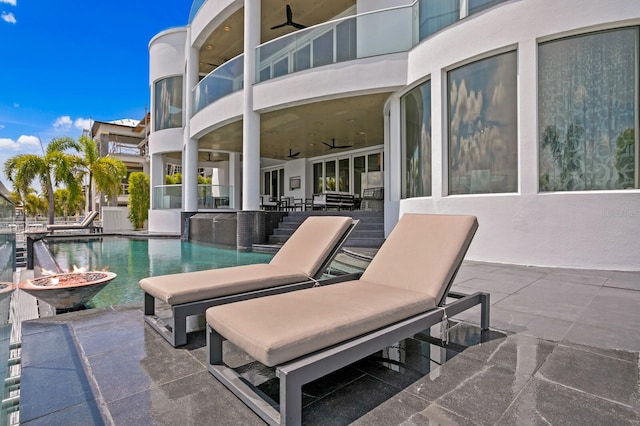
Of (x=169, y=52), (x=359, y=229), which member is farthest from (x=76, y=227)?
(x=359, y=229)

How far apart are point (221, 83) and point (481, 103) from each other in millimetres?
7849

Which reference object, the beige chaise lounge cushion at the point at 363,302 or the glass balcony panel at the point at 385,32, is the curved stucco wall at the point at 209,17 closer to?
the glass balcony panel at the point at 385,32

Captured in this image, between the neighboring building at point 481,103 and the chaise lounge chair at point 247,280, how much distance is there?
3878 millimetres

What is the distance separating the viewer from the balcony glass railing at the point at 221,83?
10180mm

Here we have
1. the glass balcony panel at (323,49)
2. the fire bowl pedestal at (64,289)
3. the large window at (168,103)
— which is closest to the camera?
the fire bowl pedestal at (64,289)

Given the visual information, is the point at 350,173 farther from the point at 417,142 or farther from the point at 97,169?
the point at 97,169

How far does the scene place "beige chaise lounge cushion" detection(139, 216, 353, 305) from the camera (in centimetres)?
253

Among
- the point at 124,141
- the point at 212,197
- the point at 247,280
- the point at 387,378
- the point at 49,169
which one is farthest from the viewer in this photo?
the point at 124,141

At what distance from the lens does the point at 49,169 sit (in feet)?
59.4

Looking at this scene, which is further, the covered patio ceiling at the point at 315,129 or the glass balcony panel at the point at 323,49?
the covered patio ceiling at the point at 315,129

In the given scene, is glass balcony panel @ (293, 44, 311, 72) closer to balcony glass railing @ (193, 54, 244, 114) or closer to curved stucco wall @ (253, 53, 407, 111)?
curved stucco wall @ (253, 53, 407, 111)

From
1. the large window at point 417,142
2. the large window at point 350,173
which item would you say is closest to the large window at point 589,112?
the large window at point 417,142

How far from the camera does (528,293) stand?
382cm

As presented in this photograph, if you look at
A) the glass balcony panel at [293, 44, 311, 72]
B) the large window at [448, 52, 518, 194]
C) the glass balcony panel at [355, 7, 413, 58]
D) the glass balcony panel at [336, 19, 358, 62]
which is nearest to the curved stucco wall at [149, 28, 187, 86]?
the glass balcony panel at [293, 44, 311, 72]
